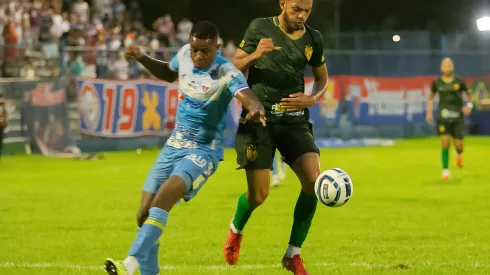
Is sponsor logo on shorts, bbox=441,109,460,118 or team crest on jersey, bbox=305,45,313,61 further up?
team crest on jersey, bbox=305,45,313,61

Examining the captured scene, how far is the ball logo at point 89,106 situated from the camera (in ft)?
88.1

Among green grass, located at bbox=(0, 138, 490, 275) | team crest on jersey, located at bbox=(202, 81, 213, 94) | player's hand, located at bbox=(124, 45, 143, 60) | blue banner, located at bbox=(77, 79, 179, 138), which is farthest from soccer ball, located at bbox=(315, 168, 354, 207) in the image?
blue banner, located at bbox=(77, 79, 179, 138)

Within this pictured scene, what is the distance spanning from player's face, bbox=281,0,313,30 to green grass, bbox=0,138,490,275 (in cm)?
230

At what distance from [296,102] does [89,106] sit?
1844cm

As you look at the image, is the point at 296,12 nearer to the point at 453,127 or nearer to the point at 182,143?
the point at 182,143

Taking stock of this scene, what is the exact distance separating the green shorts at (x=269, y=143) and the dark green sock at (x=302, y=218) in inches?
15.5

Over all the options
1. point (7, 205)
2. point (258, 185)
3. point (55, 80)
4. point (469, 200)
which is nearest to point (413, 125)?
point (55, 80)

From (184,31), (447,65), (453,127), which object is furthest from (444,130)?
(184,31)

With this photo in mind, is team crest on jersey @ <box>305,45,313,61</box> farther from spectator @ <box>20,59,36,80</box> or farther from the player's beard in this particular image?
spectator @ <box>20,59,36,80</box>

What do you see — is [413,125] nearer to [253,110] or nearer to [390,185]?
[390,185]

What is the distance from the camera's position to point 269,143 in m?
9.31

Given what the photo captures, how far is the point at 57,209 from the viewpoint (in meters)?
15.0

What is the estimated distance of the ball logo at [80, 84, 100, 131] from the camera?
26.9 m

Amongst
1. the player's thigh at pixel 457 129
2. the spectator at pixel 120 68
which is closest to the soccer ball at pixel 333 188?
the player's thigh at pixel 457 129
